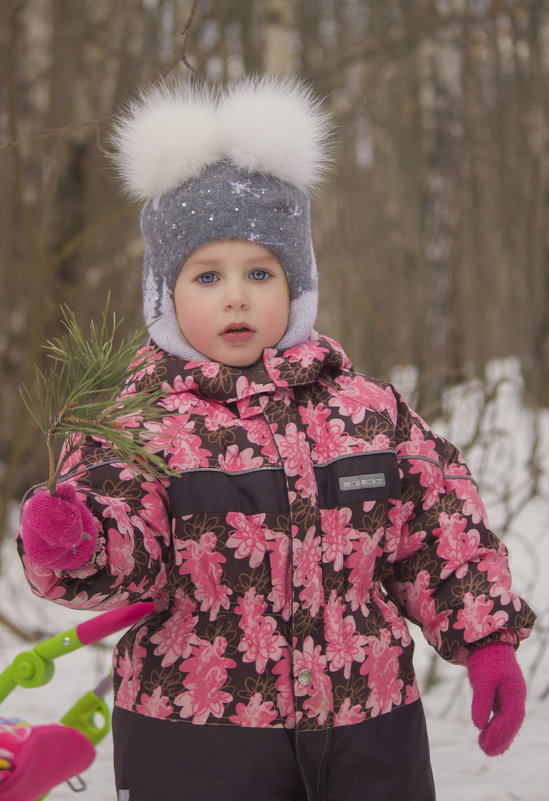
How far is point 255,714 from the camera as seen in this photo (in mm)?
1510

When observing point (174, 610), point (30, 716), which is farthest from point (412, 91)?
point (174, 610)

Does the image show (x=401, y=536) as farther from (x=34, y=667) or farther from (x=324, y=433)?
(x=34, y=667)

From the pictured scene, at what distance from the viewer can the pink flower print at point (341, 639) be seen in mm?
1535

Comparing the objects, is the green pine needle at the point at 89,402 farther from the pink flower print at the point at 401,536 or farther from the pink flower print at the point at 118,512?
the pink flower print at the point at 401,536

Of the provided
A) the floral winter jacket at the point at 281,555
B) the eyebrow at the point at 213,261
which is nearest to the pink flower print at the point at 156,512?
the floral winter jacket at the point at 281,555

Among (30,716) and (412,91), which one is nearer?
(30,716)

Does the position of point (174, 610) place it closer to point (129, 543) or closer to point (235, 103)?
point (129, 543)

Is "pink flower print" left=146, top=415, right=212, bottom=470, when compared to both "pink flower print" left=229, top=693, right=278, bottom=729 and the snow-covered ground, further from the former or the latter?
the snow-covered ground

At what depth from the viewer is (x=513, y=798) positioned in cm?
234

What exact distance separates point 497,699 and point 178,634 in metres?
0.60

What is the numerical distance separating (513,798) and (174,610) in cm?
130

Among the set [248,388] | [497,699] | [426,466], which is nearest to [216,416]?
[248,388]

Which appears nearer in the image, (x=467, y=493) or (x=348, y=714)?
(x=348, y=714)

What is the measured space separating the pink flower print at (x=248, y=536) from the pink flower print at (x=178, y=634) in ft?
0.45
